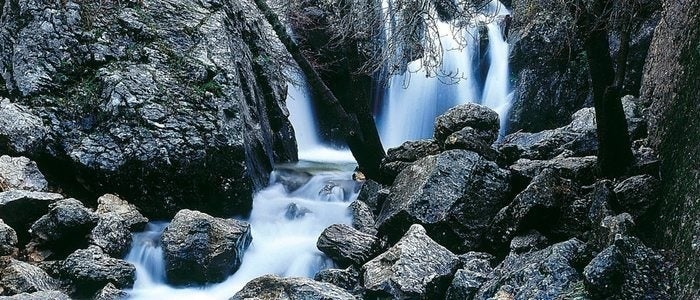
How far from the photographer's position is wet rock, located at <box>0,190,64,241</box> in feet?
26.4

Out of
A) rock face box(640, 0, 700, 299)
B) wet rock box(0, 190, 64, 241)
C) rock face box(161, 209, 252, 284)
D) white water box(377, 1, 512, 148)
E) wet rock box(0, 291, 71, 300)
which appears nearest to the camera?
rock face box(640, 0, 700, 299)

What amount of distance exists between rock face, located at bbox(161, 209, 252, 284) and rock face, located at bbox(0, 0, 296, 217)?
1.28 metres

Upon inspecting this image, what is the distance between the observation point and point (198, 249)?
8195 mm

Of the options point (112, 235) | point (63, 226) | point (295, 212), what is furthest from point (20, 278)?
point (295, 212)

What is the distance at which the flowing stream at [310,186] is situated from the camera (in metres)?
8.58

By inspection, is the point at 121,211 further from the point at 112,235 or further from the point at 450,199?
the point at 450,199

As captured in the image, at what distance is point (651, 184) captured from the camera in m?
6.49

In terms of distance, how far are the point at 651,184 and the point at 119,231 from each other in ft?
21.3

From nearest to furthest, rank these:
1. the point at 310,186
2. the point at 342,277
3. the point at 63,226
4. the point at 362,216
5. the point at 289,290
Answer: the point at 289,290, the point at 342,277, the point at 63,226, the point at 362,216, the point at 310,186

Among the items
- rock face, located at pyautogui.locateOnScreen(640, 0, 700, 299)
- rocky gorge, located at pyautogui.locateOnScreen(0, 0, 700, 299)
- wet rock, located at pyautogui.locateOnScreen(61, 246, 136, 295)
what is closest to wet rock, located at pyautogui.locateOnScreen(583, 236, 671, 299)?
rocky gorge, located at pyautogui.locateOnScreen(0, 0, 700, 299)

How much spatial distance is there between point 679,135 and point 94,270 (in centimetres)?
662

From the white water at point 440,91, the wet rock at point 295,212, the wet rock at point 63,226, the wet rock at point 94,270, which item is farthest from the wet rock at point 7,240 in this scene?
the white water at point 440,91

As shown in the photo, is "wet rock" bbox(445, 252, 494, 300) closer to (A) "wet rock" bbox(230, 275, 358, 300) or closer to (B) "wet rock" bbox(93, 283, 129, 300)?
(A) "wet rock" bbox(230, 275, 358, 300)

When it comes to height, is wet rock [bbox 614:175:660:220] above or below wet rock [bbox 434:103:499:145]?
below
